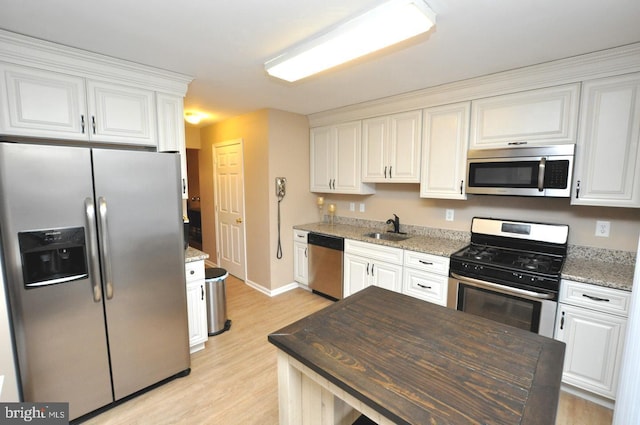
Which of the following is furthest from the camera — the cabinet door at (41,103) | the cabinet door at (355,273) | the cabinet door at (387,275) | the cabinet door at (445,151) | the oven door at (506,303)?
the cabinet door at (355,273)

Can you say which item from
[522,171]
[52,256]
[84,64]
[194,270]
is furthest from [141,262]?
[522,171]

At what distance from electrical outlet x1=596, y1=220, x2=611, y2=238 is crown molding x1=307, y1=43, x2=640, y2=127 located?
111 centimetres

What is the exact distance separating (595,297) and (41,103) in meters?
3.95

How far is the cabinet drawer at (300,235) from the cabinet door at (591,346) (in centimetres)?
263

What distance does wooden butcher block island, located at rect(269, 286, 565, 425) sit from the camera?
904 mm

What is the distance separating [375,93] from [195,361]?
10.0ft

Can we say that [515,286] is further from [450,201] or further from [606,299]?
[450,201]


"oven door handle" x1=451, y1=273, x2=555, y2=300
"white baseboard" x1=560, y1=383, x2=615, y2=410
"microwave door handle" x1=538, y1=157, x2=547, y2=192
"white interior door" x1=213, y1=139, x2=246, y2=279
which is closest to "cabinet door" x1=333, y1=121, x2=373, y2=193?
"white interior door" x1=213, y1=139, x2=246, y2=279

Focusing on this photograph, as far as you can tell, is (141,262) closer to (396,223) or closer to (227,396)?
(227,396)

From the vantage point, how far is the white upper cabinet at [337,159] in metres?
3.58

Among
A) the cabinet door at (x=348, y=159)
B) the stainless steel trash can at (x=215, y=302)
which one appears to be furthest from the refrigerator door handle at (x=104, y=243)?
the cabinet door at (x=348, y=159)

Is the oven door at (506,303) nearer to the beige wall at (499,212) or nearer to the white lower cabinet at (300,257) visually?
the beige wall at (499,212)

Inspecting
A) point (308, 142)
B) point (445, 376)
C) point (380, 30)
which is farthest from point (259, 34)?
point (308, 142)

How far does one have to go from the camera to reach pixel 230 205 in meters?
4.42
